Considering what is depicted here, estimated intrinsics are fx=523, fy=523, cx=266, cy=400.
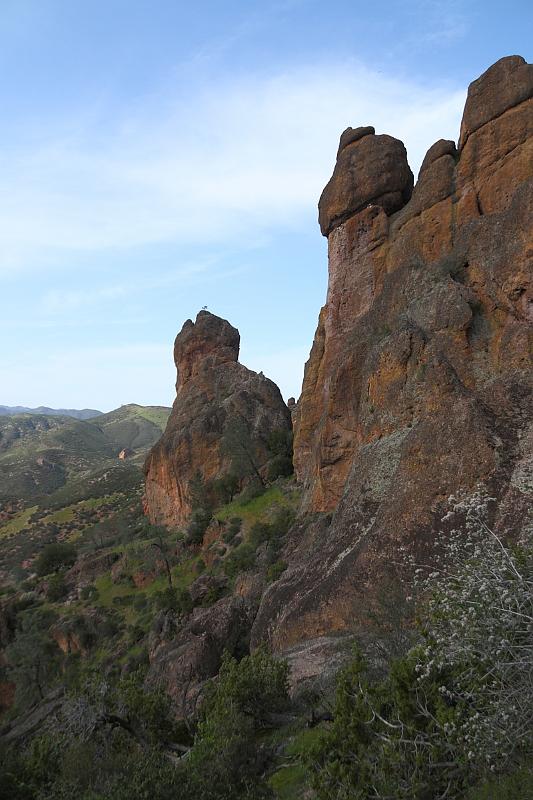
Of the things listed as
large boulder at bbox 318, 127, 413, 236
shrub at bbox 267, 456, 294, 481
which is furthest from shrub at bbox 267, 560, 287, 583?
large boulder at bbox 318, 127, 413, 236

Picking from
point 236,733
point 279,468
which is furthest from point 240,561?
point 236,733

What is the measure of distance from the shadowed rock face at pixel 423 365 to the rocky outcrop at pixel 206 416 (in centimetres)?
1736

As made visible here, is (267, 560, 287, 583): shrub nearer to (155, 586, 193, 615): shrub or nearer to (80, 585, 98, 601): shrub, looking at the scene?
(155, 586, 193, 615): shrub

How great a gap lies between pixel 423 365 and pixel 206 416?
32.3 metres

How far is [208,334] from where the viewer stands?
57500 mm

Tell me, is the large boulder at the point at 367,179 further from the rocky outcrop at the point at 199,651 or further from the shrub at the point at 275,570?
the rocky outcrop at the point at 199,651

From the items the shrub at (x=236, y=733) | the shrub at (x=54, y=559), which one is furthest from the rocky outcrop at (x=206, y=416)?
the shrub at (x=236, y=733)

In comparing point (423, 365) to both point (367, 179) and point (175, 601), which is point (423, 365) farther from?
point (175, 601)

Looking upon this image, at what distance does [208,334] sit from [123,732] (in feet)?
154

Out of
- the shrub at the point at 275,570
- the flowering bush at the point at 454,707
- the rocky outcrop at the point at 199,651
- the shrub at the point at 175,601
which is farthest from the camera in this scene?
the shrub at the point at 175,601

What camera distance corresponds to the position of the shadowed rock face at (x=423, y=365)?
16703 millimetres

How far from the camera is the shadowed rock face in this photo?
16703 millimetres

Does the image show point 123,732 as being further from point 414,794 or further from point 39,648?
point 39,648

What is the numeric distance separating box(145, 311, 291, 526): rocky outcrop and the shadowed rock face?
1736cm
